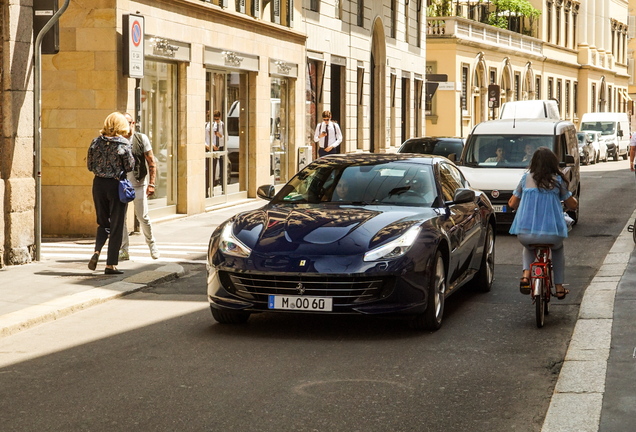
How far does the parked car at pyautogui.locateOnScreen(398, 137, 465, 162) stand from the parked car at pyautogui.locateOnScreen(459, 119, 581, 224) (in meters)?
4.39

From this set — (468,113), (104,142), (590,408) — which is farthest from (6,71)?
(468,113)

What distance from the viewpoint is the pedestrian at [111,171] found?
11500mm

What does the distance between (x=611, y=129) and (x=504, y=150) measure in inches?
1647

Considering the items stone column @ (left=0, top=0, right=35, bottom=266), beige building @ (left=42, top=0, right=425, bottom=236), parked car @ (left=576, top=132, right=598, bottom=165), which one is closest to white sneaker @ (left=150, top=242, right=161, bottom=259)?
stone column @ (left=0, top=0, right=35, bottom=266)

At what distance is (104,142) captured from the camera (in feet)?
37.9

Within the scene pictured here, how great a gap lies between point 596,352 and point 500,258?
6245 mm

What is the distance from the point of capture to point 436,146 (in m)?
23.4

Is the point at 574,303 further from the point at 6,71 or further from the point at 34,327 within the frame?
the point at 6,71

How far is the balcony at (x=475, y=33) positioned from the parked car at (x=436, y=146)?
93.2ft

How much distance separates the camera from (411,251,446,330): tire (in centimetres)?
830

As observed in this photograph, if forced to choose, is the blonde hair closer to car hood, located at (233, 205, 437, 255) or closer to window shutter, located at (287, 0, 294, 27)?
car hood, located at (233, 205, 437, 255)

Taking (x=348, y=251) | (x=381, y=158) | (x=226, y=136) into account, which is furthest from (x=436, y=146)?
(x=348, y=251)

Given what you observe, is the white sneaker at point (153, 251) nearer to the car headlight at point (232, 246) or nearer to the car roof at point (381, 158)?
the car roof at point (381, 158)

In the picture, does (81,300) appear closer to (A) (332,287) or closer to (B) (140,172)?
(A) (332,287)
